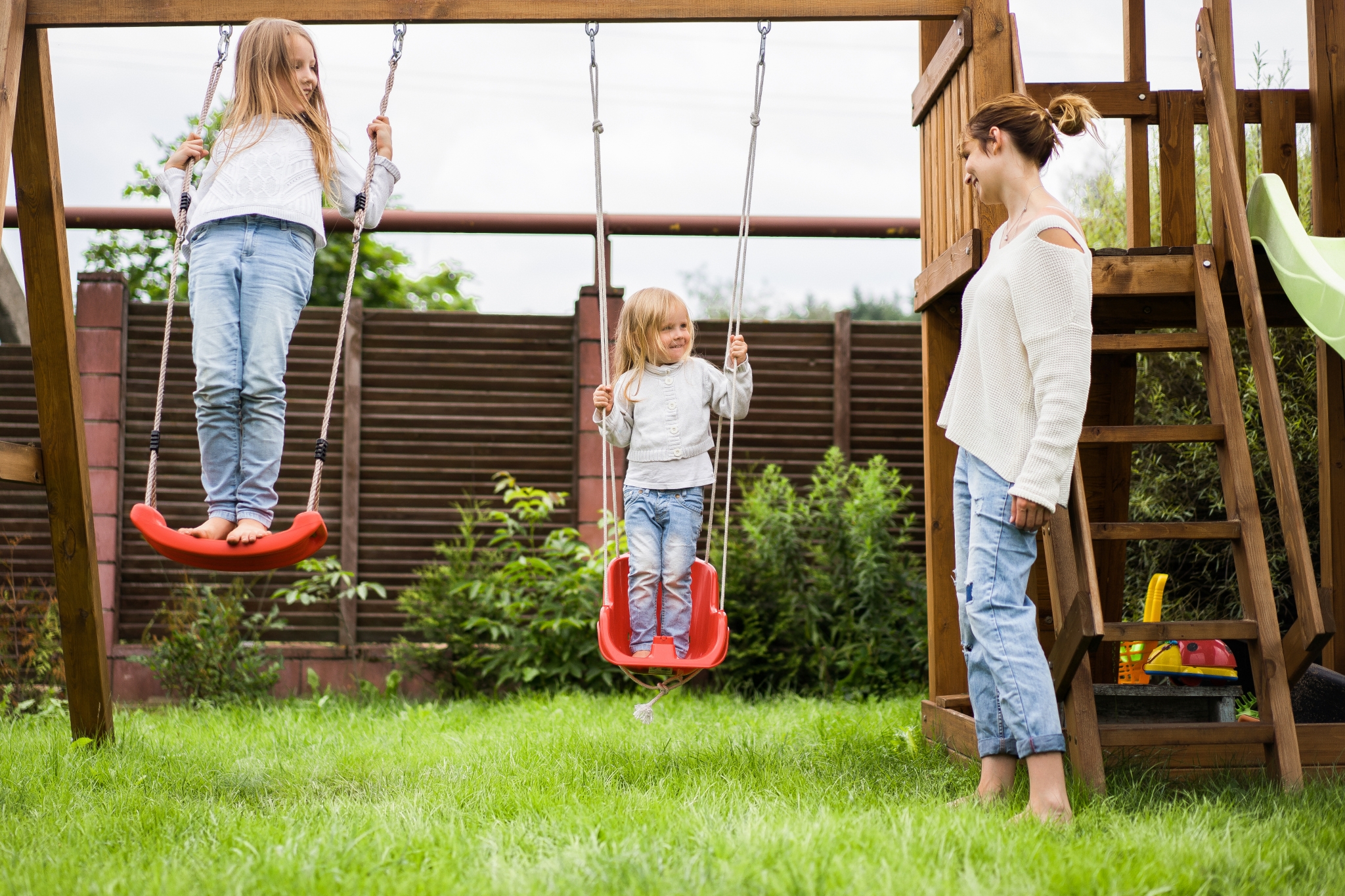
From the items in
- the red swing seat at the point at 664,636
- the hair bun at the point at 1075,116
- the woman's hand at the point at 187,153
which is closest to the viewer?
the hair bun at the point at 1075,116

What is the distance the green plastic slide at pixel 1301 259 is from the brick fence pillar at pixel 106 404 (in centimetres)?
558

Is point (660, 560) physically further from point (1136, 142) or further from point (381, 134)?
point (1136, 142)

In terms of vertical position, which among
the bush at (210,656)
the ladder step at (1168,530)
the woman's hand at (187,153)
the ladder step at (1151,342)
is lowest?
the bush at (210,656)

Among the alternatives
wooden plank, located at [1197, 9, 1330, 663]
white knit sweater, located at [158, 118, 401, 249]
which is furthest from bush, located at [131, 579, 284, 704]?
wooden plank, located at [1197, 9, 1330, 663]

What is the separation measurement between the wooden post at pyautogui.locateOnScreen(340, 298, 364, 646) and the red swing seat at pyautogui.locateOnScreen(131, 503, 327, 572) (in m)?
3.07

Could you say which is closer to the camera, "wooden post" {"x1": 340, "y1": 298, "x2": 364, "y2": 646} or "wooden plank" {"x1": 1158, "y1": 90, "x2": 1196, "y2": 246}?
"wooden plank" {"x1": 1158, "y1": 90, "x2": 1196, "y2": 246}

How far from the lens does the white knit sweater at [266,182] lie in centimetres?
334

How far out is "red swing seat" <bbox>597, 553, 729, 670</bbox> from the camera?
3.76 m

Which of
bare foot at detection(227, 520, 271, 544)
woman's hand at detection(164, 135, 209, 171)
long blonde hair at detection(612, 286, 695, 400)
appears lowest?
bare foot at detection(227, 520, 271, 544)

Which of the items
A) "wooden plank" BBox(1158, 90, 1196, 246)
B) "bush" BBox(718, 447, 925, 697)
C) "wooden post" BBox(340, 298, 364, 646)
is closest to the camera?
"wooden plank" BBox(1158, 90, 1196, 246)

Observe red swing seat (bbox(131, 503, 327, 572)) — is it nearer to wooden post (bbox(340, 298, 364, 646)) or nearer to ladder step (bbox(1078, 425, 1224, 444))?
ladder step (bbox(1078, 425, 1224, 444))

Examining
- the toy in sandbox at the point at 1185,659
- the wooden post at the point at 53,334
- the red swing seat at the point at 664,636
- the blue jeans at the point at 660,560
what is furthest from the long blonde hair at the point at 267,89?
the toy in sandbox at the point at 1185,659

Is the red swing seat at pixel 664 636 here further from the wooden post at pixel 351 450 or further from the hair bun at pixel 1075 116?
the wooden post at pixel 351 450

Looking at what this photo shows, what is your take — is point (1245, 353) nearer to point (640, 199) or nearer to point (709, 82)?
point (709, 82)
